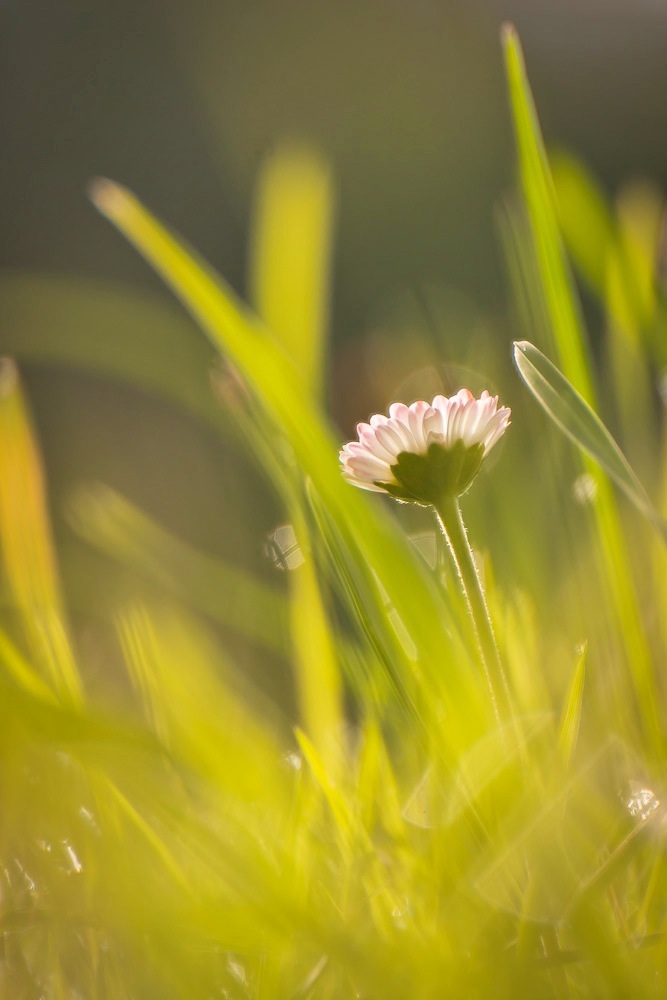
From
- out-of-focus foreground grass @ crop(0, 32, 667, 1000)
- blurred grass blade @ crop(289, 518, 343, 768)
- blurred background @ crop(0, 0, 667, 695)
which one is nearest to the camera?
out-of-focus foreground grass @ crop(0, 32, 667, 1000)

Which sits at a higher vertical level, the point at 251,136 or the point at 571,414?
the point at 251,136

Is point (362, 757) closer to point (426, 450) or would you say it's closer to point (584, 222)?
point (426, 450)

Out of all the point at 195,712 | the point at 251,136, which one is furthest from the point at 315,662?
the point at 251,136

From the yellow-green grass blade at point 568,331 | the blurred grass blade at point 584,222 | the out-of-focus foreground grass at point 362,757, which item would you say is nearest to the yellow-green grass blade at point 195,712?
the out-of-focus foreground grass at point 362,757

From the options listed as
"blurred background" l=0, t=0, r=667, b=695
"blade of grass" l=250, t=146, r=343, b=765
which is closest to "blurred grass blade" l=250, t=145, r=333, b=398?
"blade of grass" l=250, t=146, r=343, b=765

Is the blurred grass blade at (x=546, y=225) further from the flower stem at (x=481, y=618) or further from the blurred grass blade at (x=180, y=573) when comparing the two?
the blurred grass blade at (x=180, y=573)

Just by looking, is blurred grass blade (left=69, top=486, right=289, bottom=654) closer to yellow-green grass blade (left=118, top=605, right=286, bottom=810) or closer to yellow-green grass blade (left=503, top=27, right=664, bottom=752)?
yellow-green grass blade (left=118, top=605, right=286, bottom=810)
